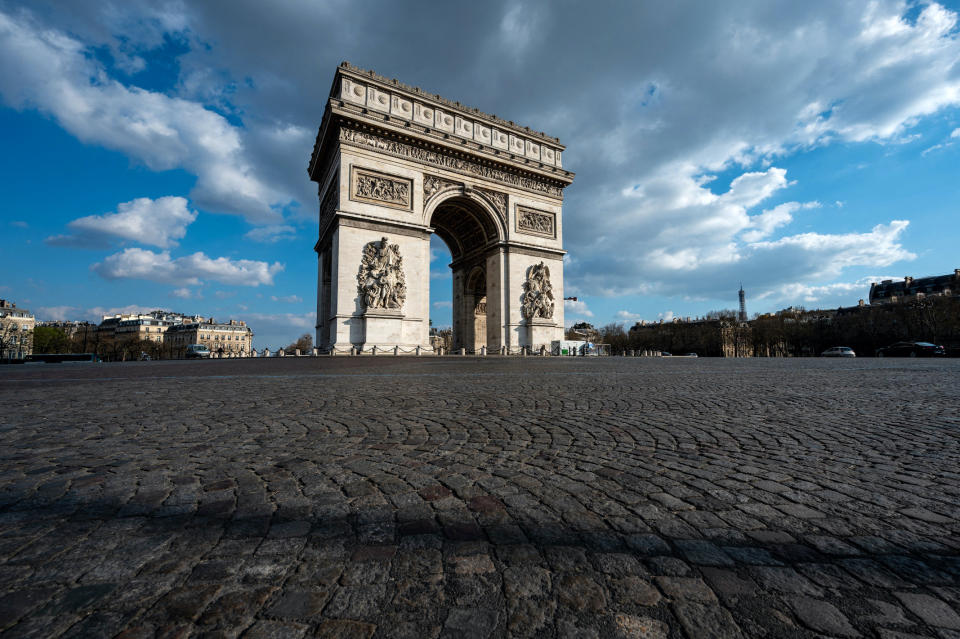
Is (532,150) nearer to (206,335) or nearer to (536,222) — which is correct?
(536,222)

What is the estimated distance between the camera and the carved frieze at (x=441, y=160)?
19.2m

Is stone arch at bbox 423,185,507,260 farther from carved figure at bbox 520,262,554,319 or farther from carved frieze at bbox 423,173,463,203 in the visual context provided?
carved figure at bbox 520,262,554,319

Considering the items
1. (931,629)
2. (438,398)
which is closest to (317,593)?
(931,629)

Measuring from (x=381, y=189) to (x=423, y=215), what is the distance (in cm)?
235

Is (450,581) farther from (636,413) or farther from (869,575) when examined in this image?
(636,413)

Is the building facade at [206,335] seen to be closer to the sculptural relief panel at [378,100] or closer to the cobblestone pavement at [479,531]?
the sculptural relief panel at [378,100]

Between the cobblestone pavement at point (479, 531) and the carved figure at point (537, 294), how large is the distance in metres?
20.5

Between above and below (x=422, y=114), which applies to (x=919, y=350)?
below

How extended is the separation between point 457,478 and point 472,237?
24926mm

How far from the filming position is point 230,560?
1.08 metres

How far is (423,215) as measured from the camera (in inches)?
829

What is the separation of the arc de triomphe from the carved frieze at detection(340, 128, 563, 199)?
0.19 feet

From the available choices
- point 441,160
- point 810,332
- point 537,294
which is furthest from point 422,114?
point 810,332

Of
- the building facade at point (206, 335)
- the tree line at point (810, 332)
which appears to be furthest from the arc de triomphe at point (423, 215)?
the building facade at point (206, 335)
